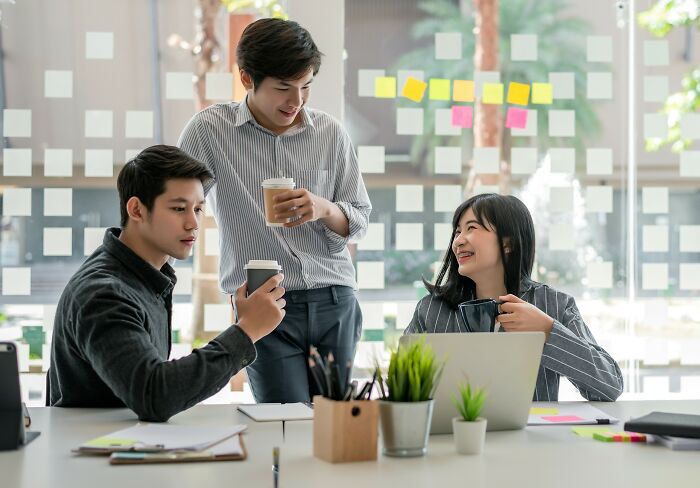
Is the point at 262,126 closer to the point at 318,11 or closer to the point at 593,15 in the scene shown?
the point at 318,11

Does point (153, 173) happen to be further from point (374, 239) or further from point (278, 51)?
point (374, 239)

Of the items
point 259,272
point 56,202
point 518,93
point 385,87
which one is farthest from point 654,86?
point 56,202

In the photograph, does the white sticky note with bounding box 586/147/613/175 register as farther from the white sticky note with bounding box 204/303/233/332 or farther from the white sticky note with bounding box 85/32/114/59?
the white sticky note with bounding box 85/32/114/59

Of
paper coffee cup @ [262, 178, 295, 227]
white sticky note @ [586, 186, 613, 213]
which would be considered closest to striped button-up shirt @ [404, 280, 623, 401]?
paper coffee cup @ [262, 178, 295, 227]

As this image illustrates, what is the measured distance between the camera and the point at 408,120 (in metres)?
3.95

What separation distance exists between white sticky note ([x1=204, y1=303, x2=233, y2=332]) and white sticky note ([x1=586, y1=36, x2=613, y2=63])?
6.57 feet

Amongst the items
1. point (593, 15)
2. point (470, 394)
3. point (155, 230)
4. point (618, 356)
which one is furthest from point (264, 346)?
point (593, 15)

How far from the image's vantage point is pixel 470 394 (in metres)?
1.72

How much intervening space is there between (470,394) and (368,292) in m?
2.28

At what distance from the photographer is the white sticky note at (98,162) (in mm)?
3826

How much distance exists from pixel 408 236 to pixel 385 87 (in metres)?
0.67

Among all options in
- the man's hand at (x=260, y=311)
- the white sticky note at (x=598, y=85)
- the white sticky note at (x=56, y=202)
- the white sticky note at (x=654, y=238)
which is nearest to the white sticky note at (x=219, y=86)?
the white sticky note at (x=56, y=202)

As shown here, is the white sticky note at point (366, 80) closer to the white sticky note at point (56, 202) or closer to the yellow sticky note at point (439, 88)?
the yellow sticky note at point (439, 88)

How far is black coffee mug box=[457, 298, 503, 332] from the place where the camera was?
2.37m
